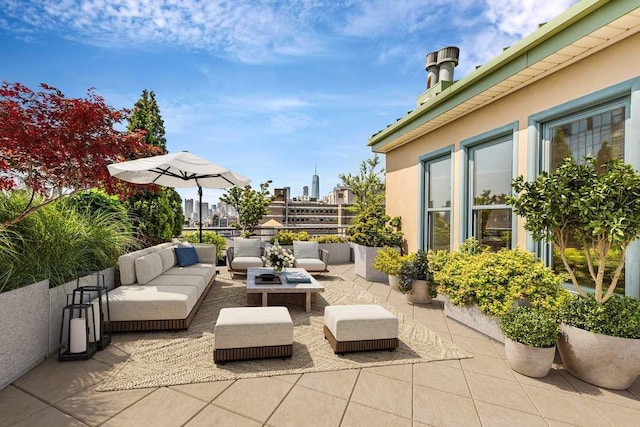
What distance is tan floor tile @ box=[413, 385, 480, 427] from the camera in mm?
2199

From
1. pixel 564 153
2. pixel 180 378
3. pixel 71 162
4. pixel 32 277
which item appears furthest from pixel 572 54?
pixel 71 162

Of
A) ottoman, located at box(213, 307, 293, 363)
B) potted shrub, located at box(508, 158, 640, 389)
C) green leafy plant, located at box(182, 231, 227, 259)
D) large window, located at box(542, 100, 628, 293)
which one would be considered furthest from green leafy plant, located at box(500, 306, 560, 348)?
green leafy plant, located at box(182, 231, 227, 259)

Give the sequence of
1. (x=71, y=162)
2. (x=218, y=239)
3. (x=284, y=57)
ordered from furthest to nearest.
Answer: (x=218, y=239)
(x=284, y=57)
(x=71, y=162)

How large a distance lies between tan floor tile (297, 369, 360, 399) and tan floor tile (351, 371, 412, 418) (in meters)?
0.06

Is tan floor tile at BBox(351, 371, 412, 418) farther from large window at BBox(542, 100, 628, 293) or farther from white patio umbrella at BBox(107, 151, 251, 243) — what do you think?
white patio umbrella at BBox(107, 151, 251, 243)

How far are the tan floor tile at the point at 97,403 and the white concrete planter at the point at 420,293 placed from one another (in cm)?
406

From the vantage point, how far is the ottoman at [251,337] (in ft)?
9.65

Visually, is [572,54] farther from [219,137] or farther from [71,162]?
[219,137]

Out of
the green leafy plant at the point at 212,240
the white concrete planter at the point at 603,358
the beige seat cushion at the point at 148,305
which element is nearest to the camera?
the white concrete planter at the point at 603,358

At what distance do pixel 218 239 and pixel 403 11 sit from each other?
300 inches

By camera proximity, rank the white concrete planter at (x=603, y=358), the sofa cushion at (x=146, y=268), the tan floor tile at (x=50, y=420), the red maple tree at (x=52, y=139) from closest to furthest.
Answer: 1. the tan floor tile at (x=50, y=420)
2. the white concrete planter at (x=603, y=358)
3. the red maple tree at (x=52, y=139)
4. the sofa cushion at (x=146, y=268)

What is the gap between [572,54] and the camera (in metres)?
3.32

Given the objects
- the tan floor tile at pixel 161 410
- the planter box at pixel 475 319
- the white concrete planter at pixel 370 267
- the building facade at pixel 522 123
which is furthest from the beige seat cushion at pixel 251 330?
the white concrete planter at pixel 370 267

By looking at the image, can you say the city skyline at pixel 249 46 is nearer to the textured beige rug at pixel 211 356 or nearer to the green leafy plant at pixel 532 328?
the green leafy plant at pixel 532 328
